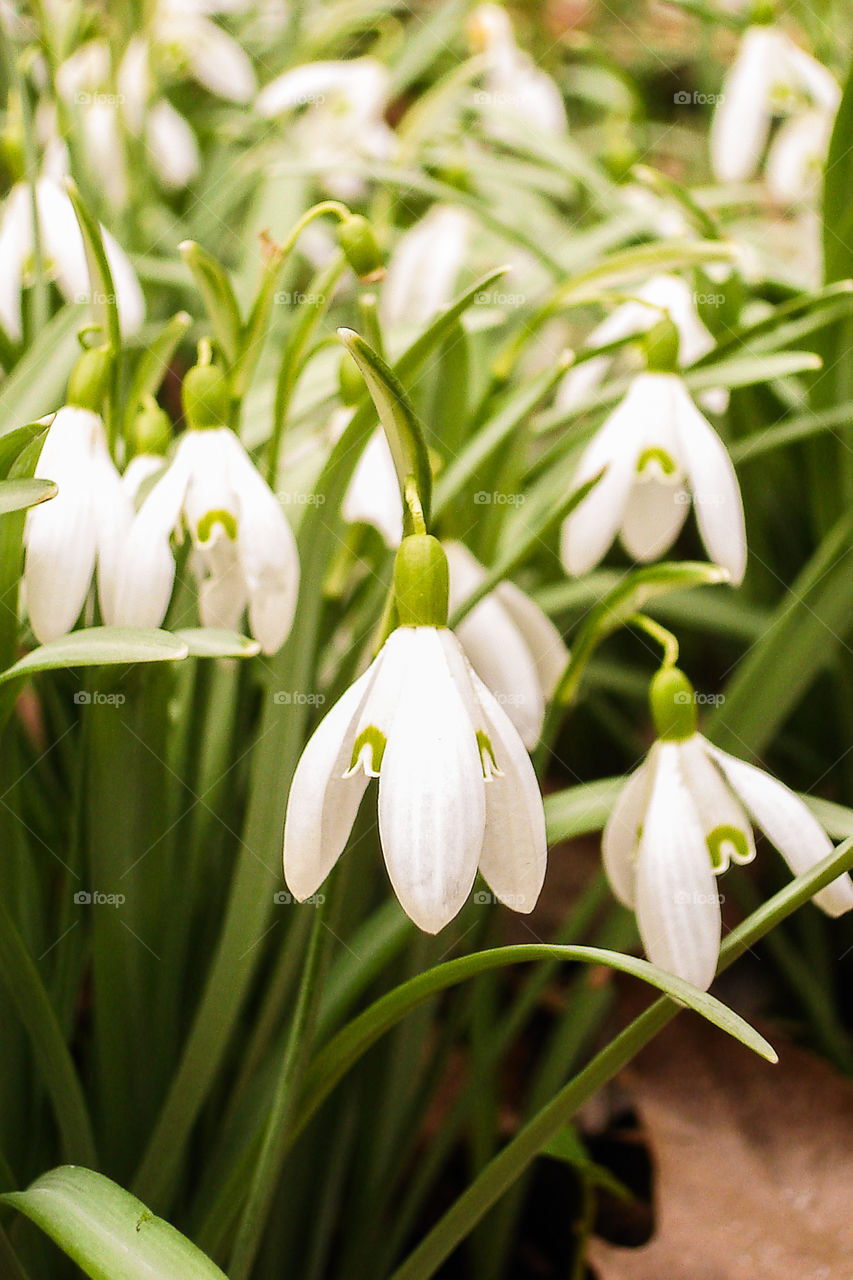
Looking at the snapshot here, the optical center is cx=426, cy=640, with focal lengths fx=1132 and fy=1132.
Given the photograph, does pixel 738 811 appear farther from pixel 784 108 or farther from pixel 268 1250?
pixel 784 108

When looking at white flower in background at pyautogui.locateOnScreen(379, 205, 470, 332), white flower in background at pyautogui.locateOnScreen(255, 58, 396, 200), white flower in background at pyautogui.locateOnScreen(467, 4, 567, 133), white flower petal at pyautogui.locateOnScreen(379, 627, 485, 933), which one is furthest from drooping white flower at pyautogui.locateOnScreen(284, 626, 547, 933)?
white flower in background at pyautogui.locateOnScreen(467, 4, 567, 133)

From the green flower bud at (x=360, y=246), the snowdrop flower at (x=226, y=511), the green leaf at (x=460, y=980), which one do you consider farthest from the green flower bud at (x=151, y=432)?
the green leaf at (x=460, y=980)

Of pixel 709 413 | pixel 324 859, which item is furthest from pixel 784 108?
pixel 324 859

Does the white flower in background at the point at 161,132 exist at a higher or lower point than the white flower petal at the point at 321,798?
higher

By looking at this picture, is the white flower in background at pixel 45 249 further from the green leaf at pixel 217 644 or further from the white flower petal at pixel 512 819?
the white flower petal at pixel 512 819

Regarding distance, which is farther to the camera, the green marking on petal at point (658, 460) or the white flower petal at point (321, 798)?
the green marking on petal at point (658, 460)

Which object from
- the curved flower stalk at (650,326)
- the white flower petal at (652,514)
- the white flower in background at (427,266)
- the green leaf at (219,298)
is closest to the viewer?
the green leaf at (219,298)

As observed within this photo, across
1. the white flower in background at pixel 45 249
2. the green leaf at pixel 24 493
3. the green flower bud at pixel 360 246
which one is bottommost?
the green leaf at pixel 24 493

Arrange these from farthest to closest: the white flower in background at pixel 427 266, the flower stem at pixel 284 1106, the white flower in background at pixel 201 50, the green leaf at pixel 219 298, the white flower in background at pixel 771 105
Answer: the white flower in background at pixel 201 50, the white flower in background at pixel 771 105, the white flower in background at pixel 427 266, the green leaf at pixel 219 298, the flower stem at pixel 284 1106
